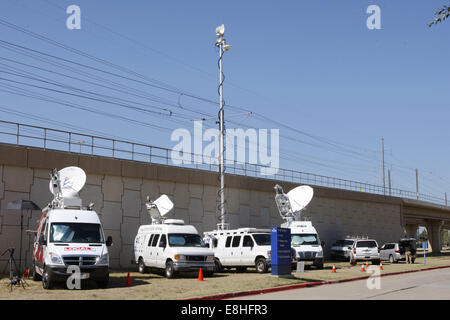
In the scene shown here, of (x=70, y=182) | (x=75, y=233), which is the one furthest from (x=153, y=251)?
(x=75, y=233)

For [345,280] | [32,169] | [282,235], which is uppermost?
[32,169]

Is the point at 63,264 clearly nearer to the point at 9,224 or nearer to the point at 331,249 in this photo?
the point at 9,224

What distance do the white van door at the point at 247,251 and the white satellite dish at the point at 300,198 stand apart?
28.3ft

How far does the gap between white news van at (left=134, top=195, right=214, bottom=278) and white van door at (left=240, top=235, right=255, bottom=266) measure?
3.50m

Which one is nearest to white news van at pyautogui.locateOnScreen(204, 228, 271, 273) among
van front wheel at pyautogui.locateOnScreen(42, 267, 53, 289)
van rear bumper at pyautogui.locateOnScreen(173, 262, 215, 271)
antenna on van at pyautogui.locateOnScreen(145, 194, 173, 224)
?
antenna on van at pyautogui.locateOnScreen(145, 194, 173, 224)

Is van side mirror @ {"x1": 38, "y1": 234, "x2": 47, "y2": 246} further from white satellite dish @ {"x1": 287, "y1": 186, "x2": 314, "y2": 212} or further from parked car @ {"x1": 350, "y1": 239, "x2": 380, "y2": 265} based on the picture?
parked car @ {"x1": 350, "y1": 239, "x2": 380, "y2": 265}

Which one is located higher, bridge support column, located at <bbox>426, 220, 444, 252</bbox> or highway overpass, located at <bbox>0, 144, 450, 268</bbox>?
highway overpass, located at <bbox>0, 144, 450, 268</bbox>

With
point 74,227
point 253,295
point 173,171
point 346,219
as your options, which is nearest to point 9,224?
point 74,227

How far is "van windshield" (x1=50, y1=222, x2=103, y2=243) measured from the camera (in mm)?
18688

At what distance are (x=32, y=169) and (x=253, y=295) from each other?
545 inches

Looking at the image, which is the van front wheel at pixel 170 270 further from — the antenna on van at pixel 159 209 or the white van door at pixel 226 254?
the white van door at pixel 226 254

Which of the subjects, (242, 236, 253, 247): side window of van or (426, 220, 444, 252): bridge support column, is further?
(426, 220, 444, 252): bridge support column

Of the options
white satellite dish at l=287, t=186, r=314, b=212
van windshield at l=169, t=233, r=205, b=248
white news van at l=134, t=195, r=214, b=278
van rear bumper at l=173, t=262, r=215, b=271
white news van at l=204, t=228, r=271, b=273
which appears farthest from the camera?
white satellite dish at l=287, t=186, r=314, b=212

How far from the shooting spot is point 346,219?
48.6 m
